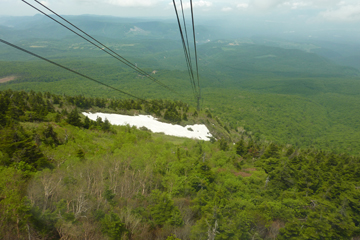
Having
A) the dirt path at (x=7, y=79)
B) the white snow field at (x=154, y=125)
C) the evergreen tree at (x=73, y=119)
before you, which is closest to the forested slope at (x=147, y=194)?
the evergreen tree at (x=73, y=119)

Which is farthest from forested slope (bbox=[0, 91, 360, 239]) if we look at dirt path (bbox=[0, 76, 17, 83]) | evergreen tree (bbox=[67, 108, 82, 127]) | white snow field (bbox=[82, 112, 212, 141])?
dirt path (bbox=[0, 76, 17, 83])

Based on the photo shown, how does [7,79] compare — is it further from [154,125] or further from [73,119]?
[73,119]

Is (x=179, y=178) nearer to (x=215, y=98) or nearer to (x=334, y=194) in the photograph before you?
(x=334, y=194)

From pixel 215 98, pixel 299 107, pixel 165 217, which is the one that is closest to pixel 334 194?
pixel 165 217

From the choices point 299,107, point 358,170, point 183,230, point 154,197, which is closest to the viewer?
point 183,230

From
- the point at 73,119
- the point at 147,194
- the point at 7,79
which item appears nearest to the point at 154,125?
the point at 73,119

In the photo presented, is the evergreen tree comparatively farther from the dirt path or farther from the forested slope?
the dirt path

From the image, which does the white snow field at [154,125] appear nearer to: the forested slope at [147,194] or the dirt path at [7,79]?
the forested slope at [147,194]
